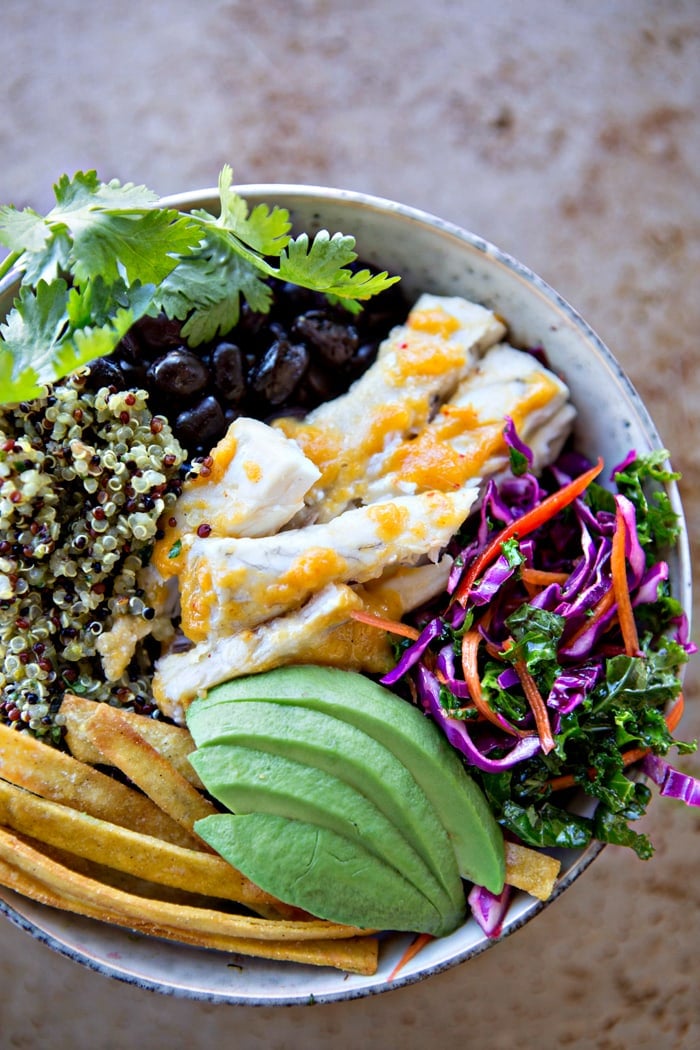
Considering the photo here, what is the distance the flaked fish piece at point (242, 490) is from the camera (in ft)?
7.22

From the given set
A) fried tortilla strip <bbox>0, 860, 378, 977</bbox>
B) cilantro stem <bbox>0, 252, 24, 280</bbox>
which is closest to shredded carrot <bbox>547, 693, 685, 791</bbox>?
fried tortilla strip <bbox>0, 860, 378, 977</bbox>

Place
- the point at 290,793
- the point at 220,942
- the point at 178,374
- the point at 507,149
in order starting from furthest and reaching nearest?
the point at 507,149, the point at 178,374, the point at 220,942, the point at 290,793

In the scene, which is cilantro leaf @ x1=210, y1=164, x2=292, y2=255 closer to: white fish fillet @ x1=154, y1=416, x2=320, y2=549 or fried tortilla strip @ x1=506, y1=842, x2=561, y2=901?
white fish fillet @ x1=154, y1=416, x2=320, y2=549

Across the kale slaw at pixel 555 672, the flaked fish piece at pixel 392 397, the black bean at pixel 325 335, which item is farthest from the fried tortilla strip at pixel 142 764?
the black bean at pixel 325 335

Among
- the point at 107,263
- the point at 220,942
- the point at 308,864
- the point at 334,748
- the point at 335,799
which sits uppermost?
the point at 107,263

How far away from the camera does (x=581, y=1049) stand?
2.95m

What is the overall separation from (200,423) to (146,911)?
123 centimetres

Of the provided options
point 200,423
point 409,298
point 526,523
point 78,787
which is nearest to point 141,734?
point 78,787

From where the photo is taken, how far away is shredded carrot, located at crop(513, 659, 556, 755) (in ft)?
7.11

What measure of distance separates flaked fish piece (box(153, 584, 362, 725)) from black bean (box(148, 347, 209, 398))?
65 cm

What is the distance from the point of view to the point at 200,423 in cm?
233

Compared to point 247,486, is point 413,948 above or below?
below

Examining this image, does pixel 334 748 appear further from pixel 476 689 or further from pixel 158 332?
pixel 158 332

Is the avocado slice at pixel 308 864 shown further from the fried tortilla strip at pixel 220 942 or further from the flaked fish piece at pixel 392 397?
the flaked fish piece at pixel 392 397
